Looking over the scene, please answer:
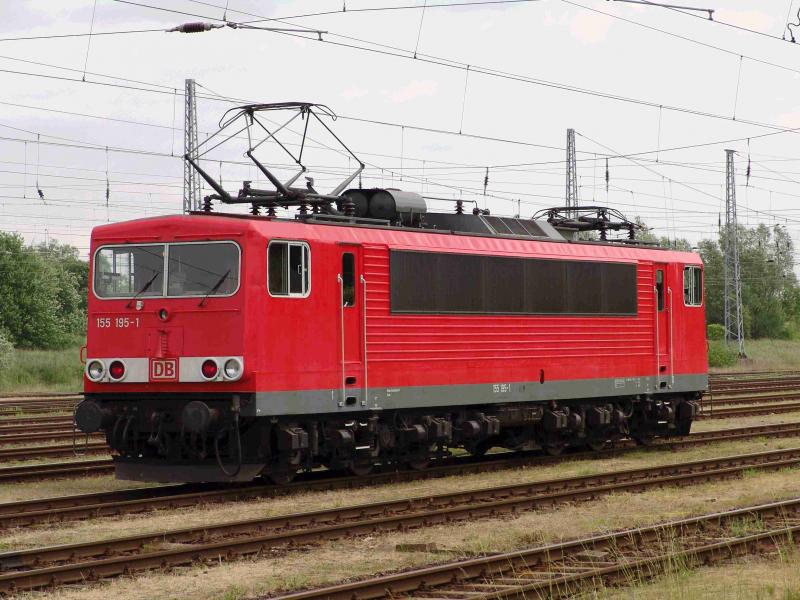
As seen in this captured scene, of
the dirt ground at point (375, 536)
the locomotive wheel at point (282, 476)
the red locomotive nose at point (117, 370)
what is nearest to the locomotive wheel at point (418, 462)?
the dirt ground at point (375, 536)

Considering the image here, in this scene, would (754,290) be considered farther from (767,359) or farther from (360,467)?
(360,467)

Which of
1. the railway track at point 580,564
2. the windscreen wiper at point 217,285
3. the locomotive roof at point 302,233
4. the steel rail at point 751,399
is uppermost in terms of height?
the locomotive roof at point 302,233

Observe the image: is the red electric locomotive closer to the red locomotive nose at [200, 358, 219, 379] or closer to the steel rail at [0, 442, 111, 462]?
the red locomotive nose at [200, 358, 219, 379]

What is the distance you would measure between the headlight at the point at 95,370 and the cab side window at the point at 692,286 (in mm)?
11460

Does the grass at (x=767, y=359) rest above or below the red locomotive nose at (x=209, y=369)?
below

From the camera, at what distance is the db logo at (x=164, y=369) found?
52.2 ft

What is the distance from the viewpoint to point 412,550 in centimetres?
1217

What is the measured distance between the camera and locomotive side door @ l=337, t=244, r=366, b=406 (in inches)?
668

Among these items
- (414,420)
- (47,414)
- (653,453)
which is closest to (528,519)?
(414,420)

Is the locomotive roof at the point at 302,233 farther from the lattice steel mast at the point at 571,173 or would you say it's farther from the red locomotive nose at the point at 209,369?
the lattice steel mast at the point at 571,173

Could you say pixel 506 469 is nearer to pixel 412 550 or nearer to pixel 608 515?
pixel 608 515

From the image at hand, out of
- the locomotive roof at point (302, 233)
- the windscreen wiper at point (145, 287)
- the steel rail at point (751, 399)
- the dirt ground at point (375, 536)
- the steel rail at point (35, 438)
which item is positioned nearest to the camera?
the dirt ground at point (375, 536)

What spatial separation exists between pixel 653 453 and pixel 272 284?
9.03m

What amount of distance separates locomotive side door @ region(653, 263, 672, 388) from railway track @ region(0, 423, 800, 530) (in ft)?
5.97
